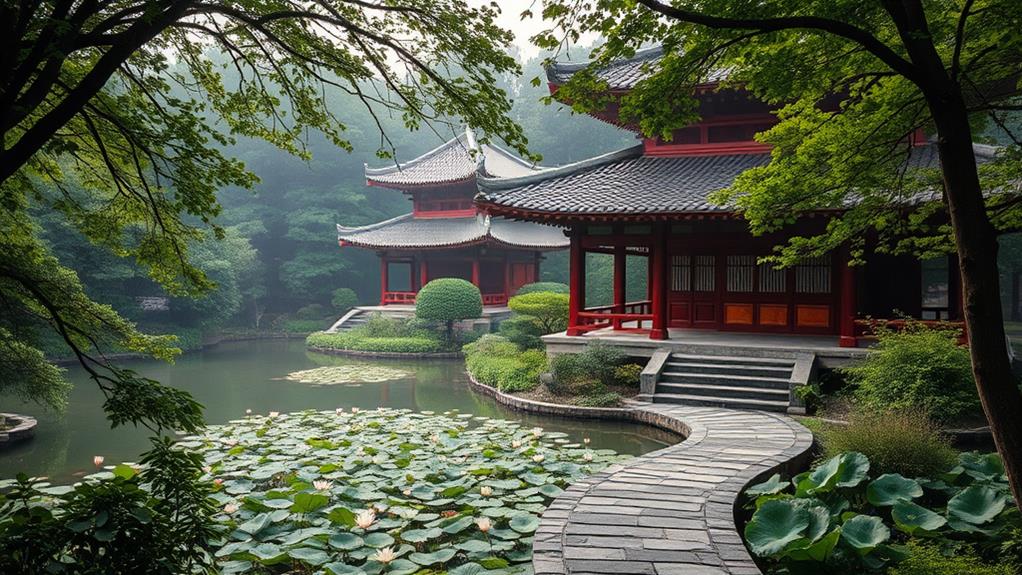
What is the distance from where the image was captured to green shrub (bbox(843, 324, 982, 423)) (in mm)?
7926

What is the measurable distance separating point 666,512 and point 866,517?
1.19 meters

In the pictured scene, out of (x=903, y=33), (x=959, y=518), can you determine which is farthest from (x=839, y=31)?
(x=959, y=518)

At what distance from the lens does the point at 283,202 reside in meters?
37.4

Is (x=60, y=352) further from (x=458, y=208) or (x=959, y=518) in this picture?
A: (x=959, y=518)

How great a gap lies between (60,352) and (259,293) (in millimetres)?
14643

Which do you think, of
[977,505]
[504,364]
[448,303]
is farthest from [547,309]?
[977,505]

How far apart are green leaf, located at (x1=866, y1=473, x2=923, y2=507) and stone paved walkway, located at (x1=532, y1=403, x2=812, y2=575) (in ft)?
2.87

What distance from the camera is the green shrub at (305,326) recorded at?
29.4 meters

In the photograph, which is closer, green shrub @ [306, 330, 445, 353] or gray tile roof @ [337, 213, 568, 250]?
green shrub @ [306, 330, 445, 353]

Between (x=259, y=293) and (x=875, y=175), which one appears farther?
(x=259, y=293)

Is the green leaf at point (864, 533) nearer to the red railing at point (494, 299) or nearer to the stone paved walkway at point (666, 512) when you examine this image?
the stone paved walkway at point (666, 512)

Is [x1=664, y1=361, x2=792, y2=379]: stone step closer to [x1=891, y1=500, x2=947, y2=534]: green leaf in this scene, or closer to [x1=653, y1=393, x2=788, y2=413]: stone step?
[x1=653, y1=393, x2=788, y2=413]: stone step

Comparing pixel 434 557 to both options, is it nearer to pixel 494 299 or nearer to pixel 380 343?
pixel 380 343

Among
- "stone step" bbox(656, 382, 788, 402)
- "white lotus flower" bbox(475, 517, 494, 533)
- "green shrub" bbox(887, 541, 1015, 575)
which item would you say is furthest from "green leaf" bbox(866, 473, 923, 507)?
"stone step" bbox(656, 382, 788, 402)
